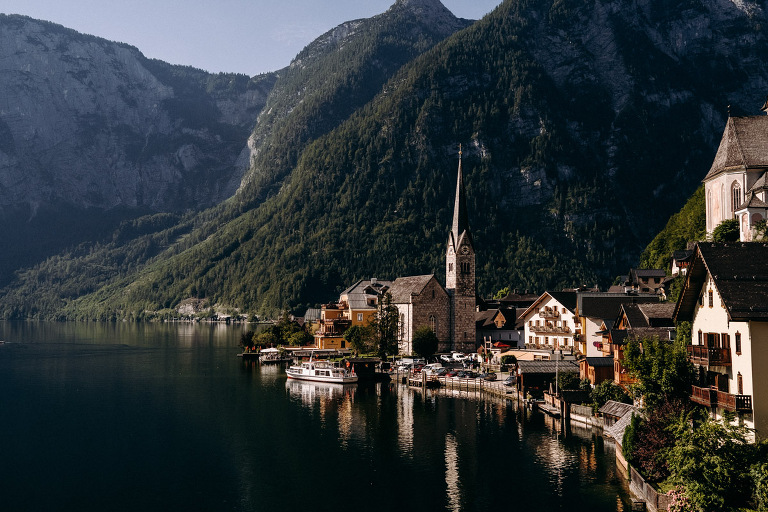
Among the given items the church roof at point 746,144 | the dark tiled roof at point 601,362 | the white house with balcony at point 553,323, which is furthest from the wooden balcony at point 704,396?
the white house with balcony at point 553,323

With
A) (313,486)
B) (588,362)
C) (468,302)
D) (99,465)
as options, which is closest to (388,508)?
(313,486)

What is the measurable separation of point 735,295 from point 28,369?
12510cm

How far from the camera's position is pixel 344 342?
149500 millimetres

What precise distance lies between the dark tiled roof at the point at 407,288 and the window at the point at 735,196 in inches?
2135

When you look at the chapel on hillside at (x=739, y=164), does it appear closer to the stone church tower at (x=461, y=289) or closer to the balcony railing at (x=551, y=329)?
the balcony railing at (x=551, y=329)

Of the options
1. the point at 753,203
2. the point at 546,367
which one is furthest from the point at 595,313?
the point at 753,203

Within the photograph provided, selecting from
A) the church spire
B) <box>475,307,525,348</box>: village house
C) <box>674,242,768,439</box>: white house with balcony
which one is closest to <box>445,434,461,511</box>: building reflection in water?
<box>674,242,768,439</box>: white house with balcony

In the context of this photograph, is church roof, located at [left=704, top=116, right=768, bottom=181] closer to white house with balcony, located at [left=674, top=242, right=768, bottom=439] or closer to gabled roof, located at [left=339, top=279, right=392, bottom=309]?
white house with balcony, located at [left=674, top=242, right=768, bottom=439]

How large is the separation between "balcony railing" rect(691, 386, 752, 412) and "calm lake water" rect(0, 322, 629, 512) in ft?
28.3

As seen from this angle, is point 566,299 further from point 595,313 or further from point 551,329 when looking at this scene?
point 595,313

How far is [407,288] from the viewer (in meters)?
134

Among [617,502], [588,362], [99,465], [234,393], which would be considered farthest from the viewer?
[234,393]

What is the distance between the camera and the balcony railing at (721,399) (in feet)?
128

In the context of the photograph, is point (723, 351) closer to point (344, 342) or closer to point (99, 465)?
point (99, 465)
